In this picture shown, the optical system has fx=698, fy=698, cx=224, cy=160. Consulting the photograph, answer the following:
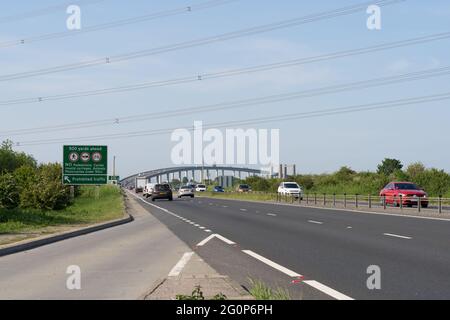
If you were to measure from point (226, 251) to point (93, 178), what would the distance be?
28.7 meters

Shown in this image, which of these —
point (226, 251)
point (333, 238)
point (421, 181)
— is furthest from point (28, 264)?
point (421, 181)

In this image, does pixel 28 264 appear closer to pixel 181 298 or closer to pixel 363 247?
pixel 181 298

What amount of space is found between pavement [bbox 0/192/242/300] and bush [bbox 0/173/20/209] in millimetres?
21803

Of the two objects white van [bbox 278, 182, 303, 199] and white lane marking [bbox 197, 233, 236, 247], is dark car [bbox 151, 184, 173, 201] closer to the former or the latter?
white van [bbox 278, 182, 303, 199]

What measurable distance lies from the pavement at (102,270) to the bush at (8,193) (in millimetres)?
21803

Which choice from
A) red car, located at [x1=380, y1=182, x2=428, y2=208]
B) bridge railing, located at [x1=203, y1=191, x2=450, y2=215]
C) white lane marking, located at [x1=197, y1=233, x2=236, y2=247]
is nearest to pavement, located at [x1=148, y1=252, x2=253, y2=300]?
white lane marking, located at [x1=197, y1=233, x2=236, y2=247]

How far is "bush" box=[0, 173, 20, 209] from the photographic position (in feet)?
138

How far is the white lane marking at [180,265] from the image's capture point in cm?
1285

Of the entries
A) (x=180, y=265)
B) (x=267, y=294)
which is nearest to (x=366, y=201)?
(x=180, y=265)

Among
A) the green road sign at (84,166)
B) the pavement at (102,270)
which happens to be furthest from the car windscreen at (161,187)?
the pavement at (102,270)

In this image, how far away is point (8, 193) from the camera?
140 feet
